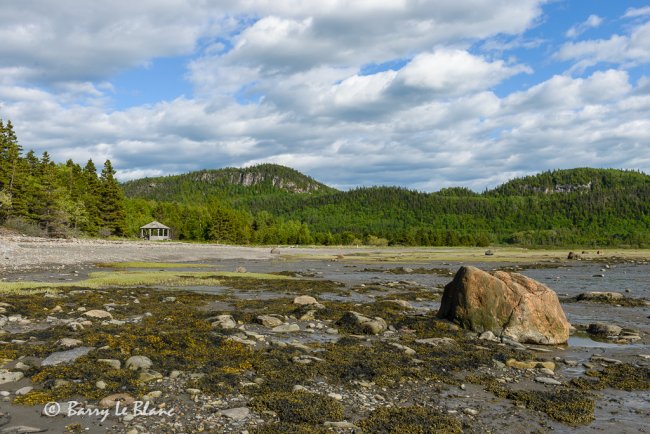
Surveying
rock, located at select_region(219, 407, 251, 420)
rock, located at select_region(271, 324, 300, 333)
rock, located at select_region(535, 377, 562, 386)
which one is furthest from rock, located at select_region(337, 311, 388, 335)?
rock, located at select_region(219, 407, 251, 420)

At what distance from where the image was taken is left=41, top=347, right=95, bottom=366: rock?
1048 centimetres

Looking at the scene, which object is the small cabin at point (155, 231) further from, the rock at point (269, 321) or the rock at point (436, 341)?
the rock at point (436, 341)

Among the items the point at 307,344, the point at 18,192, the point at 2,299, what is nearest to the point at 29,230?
the point at 18,192

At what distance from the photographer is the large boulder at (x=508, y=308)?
15.7 meters

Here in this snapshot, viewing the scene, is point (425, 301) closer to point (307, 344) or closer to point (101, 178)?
point (307, 344)

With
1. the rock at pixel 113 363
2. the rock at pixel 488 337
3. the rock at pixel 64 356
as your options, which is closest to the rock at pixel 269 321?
the rock at pixel 64 356

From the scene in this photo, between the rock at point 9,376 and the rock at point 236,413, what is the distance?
4.57 metres

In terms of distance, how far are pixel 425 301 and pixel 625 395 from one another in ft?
53.4

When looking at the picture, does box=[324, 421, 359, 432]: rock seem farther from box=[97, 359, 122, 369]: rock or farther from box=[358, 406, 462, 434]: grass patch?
box=[97, 359, 122, 369]: rock

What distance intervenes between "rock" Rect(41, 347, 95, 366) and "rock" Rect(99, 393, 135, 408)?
2.83 m

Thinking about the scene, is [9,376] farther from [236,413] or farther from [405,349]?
[405,349]

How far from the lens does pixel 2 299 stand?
748 inches

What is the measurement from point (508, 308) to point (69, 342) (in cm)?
1363

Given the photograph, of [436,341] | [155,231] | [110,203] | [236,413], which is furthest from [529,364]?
[155,231]
